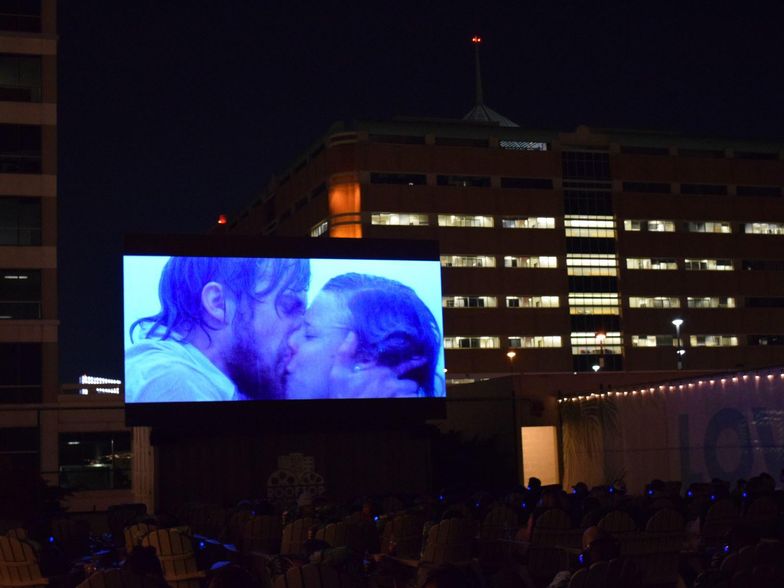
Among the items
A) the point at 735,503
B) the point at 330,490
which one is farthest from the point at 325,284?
the point at 735,503

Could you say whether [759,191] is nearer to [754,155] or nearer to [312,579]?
[754,155]

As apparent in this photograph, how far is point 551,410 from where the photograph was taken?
3722 centimetres

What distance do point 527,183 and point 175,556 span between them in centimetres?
7149

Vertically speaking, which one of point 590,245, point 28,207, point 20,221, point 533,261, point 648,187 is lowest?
point 20,221

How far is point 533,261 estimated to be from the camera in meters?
84.6

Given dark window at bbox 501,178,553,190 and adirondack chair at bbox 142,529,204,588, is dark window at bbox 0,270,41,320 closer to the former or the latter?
adirondack chair at bbox 142,529,204,588

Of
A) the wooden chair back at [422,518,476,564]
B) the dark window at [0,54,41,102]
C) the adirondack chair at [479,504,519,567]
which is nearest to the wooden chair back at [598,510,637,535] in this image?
the wooden chair back at [422,518,476,564]

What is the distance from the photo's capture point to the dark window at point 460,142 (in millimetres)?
83375

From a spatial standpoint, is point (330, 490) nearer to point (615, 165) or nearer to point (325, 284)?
point (325, 284)

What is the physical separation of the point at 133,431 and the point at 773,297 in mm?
62891

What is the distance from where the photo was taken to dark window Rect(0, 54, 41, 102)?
39344 millimetres

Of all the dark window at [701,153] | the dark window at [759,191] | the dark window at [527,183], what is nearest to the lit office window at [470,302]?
the dark window at [527,183]

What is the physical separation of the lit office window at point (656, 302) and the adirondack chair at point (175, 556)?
75.3m

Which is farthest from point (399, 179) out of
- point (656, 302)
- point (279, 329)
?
point (279, 329)
